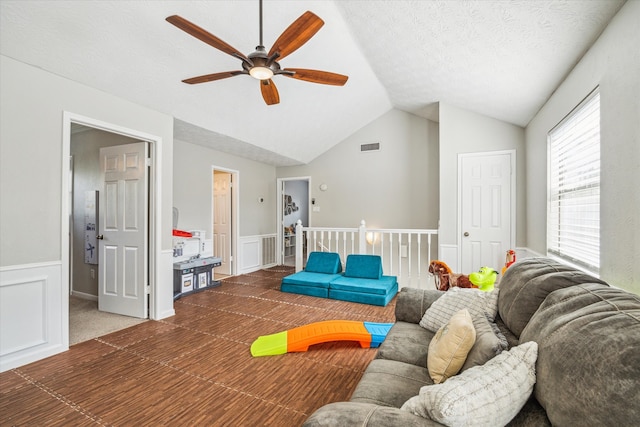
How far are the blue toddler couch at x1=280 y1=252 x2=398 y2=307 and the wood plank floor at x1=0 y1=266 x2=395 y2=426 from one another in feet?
2.29

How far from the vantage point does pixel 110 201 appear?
3854mm

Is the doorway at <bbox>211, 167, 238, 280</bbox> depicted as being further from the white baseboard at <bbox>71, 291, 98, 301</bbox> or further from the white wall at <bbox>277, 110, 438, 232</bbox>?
the white baseboard at <bbox>71, 291, 98, 301</bbox>

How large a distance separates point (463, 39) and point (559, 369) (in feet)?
9.47

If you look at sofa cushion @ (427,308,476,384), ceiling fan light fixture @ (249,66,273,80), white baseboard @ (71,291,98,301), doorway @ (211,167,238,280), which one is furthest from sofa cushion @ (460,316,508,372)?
doorway @ (211,167,238,280)

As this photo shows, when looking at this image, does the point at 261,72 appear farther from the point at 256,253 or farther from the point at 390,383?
the point at 256,253

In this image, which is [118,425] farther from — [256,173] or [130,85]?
[256,173]

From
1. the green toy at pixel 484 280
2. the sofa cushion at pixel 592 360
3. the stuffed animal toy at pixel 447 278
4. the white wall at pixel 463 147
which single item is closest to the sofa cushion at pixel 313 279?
the stuffed animal toy at pixel 447 278

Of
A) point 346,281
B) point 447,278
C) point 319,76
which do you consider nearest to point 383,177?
point 346,281

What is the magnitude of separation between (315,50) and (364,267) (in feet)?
10.7

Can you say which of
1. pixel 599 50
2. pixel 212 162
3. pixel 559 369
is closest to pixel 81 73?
pixel 212 162

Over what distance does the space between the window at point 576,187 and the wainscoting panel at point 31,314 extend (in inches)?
183

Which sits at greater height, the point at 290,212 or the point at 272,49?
the point at 272,49

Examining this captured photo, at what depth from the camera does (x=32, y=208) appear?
2.57 meters

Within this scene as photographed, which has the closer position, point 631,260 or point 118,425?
point 631,260
